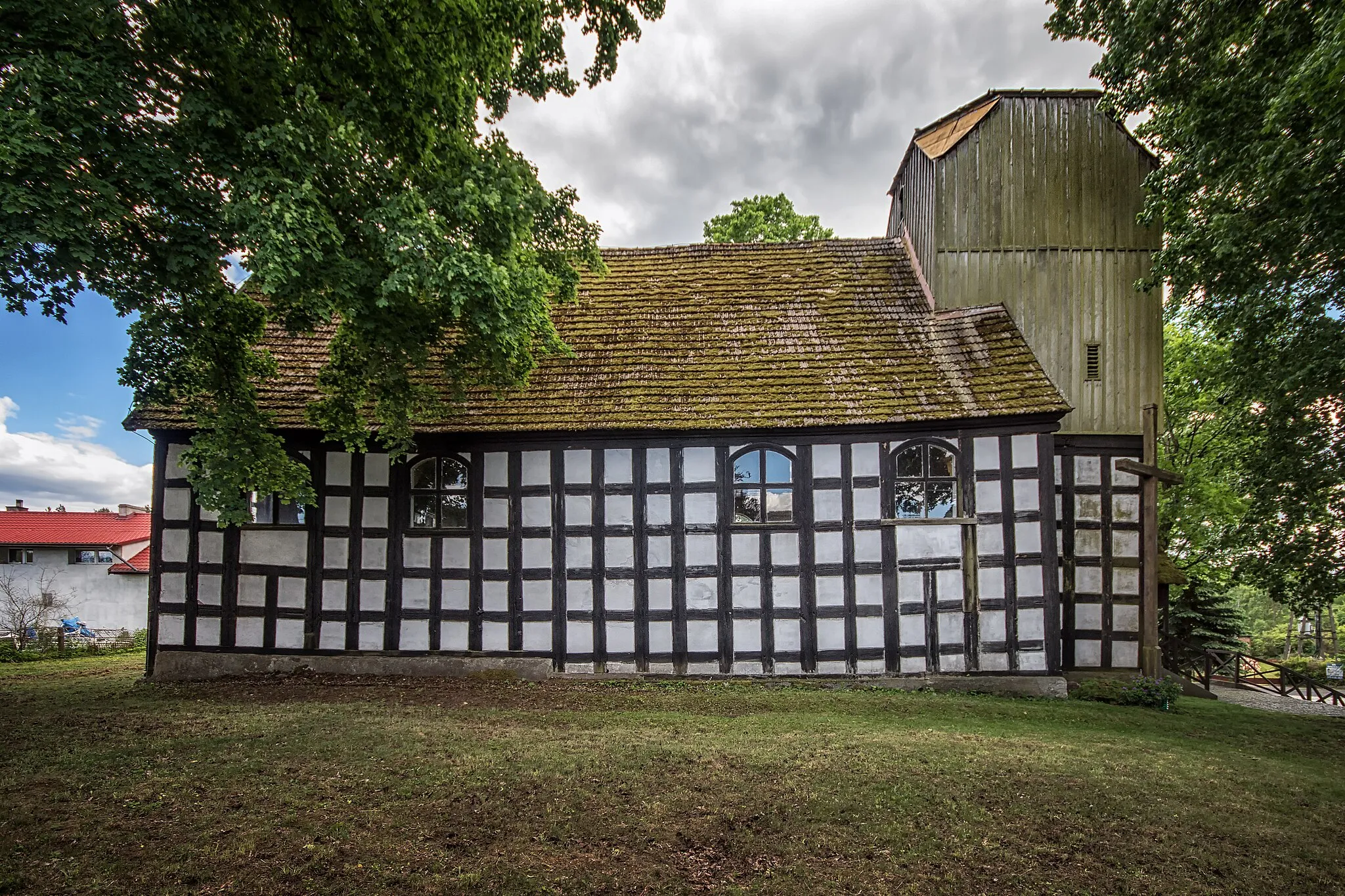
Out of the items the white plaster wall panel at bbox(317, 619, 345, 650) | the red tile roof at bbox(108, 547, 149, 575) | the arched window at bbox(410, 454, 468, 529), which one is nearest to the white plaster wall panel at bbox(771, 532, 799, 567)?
the arched window at bbox(410, 454, 468, 529)

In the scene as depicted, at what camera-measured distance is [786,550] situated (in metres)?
10.5

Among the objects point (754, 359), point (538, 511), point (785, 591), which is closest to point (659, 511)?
point (538, 511)

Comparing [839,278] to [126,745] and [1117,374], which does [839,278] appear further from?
[126,745]

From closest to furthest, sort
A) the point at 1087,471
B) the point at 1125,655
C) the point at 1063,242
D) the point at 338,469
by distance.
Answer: the point at 338,469 < the point at 1125,655 < the point at 1087,471 < the point at 1063,242

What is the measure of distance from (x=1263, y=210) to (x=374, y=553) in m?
14.2

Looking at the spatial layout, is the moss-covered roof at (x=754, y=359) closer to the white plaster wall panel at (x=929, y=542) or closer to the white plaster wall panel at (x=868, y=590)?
the white plaster wall panel at (x=929, y=542)

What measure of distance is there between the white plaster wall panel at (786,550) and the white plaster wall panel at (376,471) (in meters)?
6.62

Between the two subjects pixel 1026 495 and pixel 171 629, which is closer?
pixel 1026 495

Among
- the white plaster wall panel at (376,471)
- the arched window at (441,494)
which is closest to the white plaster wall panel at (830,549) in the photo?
the arched window at (441,494)

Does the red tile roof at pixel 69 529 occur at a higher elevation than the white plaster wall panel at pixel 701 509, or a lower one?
lower

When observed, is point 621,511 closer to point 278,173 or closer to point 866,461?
point 866,461

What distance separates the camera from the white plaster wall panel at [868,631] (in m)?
10.3

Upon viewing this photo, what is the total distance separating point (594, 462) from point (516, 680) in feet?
12.3

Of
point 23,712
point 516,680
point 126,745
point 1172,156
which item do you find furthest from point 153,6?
point 1172,156
